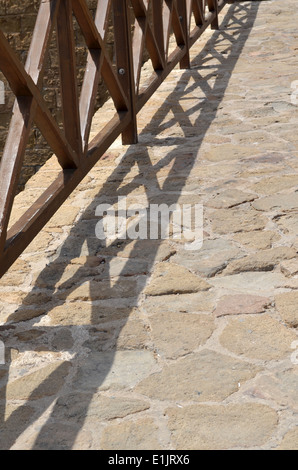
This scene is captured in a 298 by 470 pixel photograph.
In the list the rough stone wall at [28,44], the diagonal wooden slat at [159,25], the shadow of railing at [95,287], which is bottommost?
the rough stone wall at [28,44]

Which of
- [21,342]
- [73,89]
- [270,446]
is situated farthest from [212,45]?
[270,446]

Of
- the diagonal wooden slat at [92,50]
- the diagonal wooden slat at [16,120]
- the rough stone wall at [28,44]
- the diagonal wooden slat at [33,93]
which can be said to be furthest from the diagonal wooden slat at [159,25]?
the rough stone wall at [28,44]

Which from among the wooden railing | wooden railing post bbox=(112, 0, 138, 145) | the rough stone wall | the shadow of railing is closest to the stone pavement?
the shadow of railing

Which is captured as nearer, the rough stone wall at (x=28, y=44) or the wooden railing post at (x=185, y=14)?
the wooden railing post at (x=185, y=14)

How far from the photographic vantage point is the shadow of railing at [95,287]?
1987mm

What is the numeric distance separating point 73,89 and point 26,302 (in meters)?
1.03

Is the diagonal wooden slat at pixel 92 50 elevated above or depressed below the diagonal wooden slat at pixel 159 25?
above

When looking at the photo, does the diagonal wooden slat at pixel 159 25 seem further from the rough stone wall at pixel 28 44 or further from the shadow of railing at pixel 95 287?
the rough stone wall at pixel 28 44

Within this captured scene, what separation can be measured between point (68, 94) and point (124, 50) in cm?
112

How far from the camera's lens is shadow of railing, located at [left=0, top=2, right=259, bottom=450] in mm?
1987

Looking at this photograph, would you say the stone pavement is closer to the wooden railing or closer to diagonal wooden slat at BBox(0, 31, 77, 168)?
the wooden railing

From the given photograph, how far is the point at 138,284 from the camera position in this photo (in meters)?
2.75

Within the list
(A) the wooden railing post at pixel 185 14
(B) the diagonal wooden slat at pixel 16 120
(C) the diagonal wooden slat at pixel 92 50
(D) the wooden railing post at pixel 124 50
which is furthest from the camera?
(A) the wooden railing post at pixel 185 14
